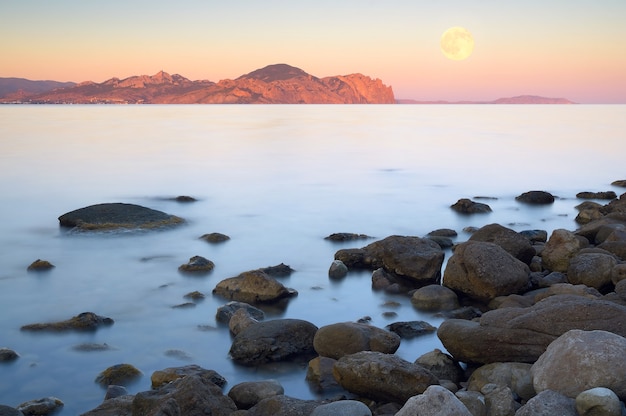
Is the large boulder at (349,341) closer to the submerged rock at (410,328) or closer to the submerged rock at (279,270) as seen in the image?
the submerged rock at (410,328)

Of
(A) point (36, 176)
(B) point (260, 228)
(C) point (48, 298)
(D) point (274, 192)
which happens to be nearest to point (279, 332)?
(C) point (48, 298)

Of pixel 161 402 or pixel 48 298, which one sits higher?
pixel 161 402

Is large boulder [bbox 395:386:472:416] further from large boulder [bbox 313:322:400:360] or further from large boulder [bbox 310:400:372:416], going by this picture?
large boulder [bbox 313:322:400:360]

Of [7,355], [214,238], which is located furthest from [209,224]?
[7,355]

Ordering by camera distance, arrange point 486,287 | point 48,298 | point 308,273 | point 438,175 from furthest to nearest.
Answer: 1. point 438,175
2. point 308,273
3. point 48,298
4. point 486,287

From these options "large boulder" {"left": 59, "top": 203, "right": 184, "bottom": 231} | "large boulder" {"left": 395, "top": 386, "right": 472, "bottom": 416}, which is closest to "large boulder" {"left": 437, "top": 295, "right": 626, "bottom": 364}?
"large boulder" {"left": 395, "top": 386, "right": 472, "bottom": 416}

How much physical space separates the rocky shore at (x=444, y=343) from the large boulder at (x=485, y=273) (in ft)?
0.06

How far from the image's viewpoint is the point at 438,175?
31141 mm

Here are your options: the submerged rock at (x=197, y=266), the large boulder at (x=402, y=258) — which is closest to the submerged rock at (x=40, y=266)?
the submerged rock at (x=197, y=266)

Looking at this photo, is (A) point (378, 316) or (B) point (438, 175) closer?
(A) point (378, 316)

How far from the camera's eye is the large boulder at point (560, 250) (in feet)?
38.2

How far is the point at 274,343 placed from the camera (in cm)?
857

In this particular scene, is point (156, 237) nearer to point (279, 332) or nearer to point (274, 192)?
point (279, 332)

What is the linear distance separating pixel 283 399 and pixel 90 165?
96.3 ft
